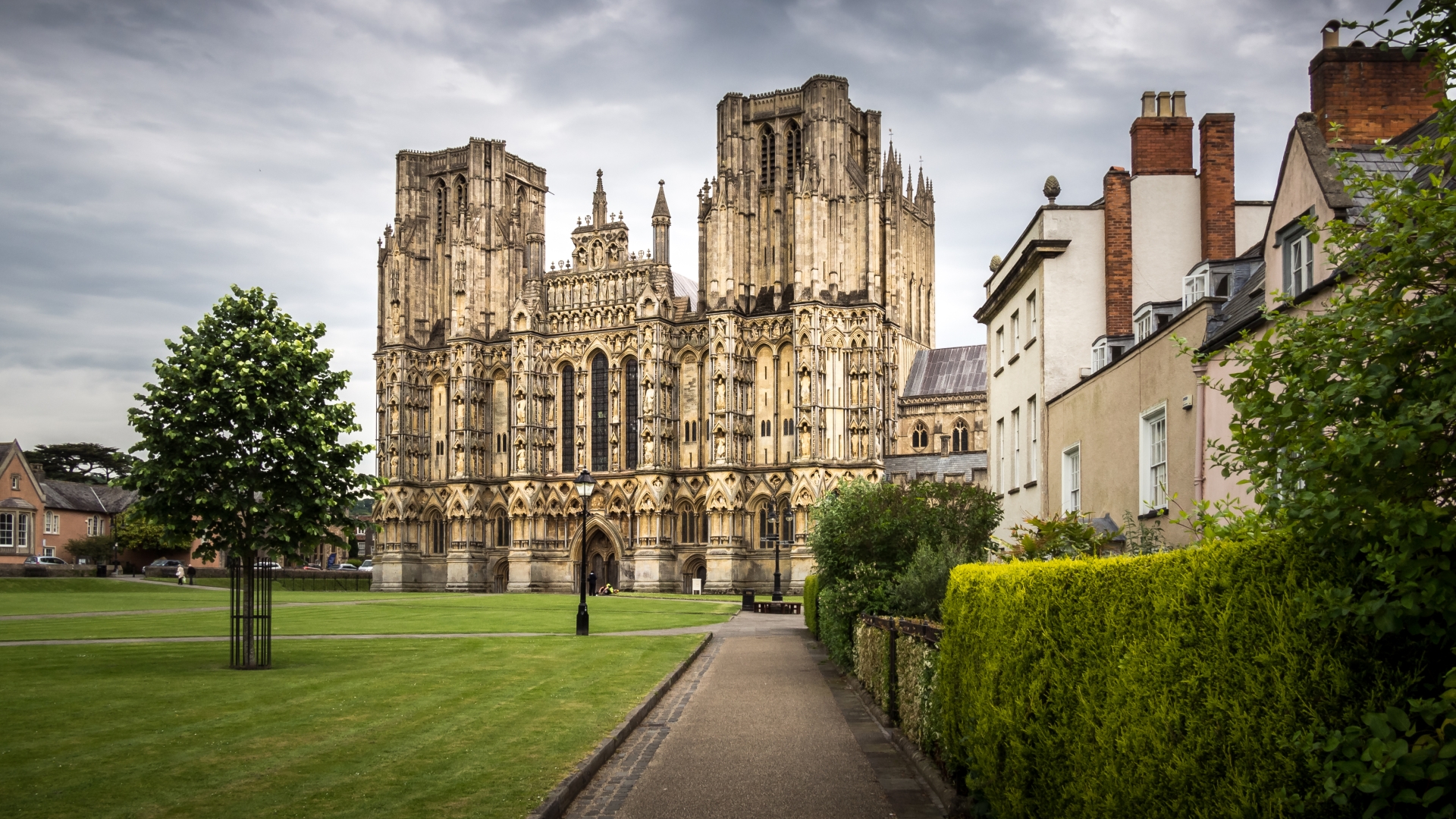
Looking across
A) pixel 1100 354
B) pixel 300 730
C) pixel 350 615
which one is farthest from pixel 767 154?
pixel 300 730

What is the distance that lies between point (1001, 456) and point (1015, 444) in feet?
7.61

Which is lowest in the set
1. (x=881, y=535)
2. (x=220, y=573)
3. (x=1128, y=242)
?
(x=220, y=573)

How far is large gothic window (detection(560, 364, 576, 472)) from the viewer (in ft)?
267

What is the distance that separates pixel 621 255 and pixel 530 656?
192 ft

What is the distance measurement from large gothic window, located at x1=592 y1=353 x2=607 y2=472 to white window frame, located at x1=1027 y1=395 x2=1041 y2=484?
55721 mm

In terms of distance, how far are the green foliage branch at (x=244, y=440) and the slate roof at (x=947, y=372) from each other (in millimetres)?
60841

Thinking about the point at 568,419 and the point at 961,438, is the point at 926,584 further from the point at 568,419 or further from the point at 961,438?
the point at 568,419

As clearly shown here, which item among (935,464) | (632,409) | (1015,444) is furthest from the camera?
(632,409)

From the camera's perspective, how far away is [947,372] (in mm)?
81812

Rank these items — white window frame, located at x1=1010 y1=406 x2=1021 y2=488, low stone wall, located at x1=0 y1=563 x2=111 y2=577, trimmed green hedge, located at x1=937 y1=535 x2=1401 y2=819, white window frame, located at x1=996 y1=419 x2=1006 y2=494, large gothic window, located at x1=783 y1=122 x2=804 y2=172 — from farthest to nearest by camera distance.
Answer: large gothic window, located at x1=783 y1=122 x2=804 y2=172 → low stone wall, located at x1=0 y1=563 x2=111 y2=577 → white window frame, located at x1=996 y1=419 x2=1006 y2=494 → white window frame, located at x1=1010 y1=406 x2=1021 y2=488 → trimmed green hedge, located at x1=937 y1=535 x2=1401 y2=819

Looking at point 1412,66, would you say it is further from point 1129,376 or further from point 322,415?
point 322,415

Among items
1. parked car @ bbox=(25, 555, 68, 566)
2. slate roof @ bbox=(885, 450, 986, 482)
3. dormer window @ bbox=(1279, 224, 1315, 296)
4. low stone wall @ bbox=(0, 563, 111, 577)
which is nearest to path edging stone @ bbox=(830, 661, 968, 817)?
dormer window @ bbox=(1279, 224, 1315, 296)

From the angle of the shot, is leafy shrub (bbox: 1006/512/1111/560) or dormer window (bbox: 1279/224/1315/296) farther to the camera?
dormer window (bbox: 1279/224/1315/296)

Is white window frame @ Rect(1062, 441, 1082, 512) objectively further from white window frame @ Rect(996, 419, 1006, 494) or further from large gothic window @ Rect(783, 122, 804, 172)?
large gothic window @ Rect(783, 122, 804, 172)
